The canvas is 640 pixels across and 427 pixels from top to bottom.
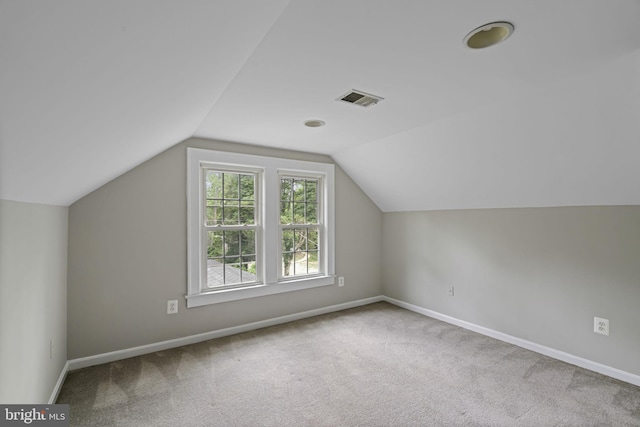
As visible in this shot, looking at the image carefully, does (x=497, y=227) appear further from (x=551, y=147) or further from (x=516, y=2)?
(x=516, y=2)

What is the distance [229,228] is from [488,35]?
9.40 ft

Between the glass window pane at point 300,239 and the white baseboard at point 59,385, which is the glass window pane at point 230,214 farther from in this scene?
the white baseboard at point 59,385

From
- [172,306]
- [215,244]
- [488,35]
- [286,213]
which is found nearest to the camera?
[488,35]

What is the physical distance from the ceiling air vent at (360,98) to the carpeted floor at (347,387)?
2.12 meters

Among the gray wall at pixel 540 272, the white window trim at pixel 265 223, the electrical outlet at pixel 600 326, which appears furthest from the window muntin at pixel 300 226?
the electrical outlet at pixel 600 326

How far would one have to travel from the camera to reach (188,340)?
3.12 metres

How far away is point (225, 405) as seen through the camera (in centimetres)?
213

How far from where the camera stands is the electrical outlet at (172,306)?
3059 millimetres

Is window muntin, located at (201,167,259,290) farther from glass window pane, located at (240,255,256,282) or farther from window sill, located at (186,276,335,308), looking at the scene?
window sill, located at (186,276,335,308)

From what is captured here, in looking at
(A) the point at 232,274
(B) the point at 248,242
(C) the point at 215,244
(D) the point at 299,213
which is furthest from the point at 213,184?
(D) the point at 299,213

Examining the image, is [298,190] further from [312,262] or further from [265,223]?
[312,262]

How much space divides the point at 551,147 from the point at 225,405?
3002 millimetres

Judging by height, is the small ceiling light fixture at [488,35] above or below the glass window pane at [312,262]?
above

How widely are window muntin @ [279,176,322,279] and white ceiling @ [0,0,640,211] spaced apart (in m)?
0.95
